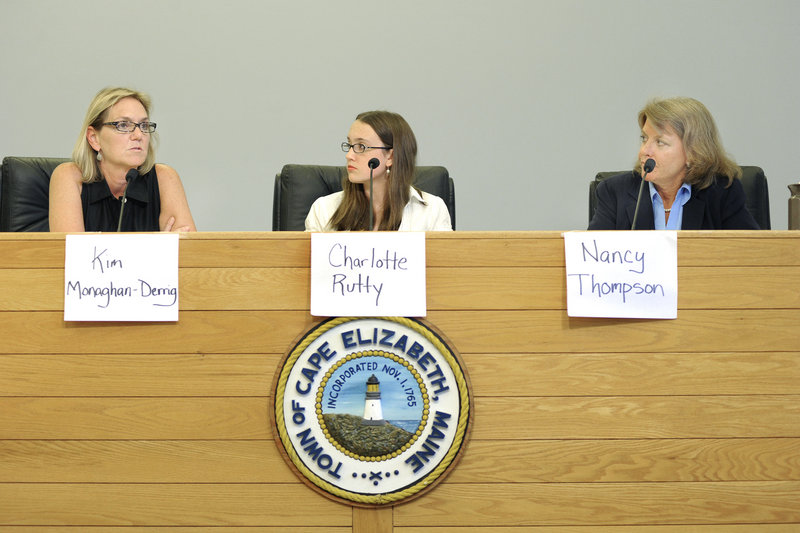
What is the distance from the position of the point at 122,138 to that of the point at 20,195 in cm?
40

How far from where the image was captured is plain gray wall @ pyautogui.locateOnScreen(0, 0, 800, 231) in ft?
9.64

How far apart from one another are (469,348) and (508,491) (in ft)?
0.82

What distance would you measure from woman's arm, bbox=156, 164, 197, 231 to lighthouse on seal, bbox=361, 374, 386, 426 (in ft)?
3.28

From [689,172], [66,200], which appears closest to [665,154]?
Answer: [689,172]

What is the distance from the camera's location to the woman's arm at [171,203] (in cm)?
213

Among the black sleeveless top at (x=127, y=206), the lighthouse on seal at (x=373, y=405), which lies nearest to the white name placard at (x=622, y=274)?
the lighthouse on seal at (x=373, y=405)

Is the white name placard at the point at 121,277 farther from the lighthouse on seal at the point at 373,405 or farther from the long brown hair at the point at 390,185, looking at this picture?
the long brown hair at the point at 390,185

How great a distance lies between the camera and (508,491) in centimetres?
132

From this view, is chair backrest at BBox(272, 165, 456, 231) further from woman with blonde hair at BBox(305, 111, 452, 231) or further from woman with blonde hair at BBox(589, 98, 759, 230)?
woman with blonde hair at BBox(589, 98, 759, 230)

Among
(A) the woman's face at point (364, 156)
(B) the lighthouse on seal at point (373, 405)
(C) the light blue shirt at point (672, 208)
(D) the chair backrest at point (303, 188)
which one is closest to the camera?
(B) the lighthouse on seal at point (373, 405)

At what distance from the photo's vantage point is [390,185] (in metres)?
2.29

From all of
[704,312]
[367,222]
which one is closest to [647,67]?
[367,222]

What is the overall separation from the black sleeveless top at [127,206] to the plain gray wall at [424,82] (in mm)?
841

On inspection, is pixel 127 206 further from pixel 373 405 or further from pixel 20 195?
pixel 373 405
